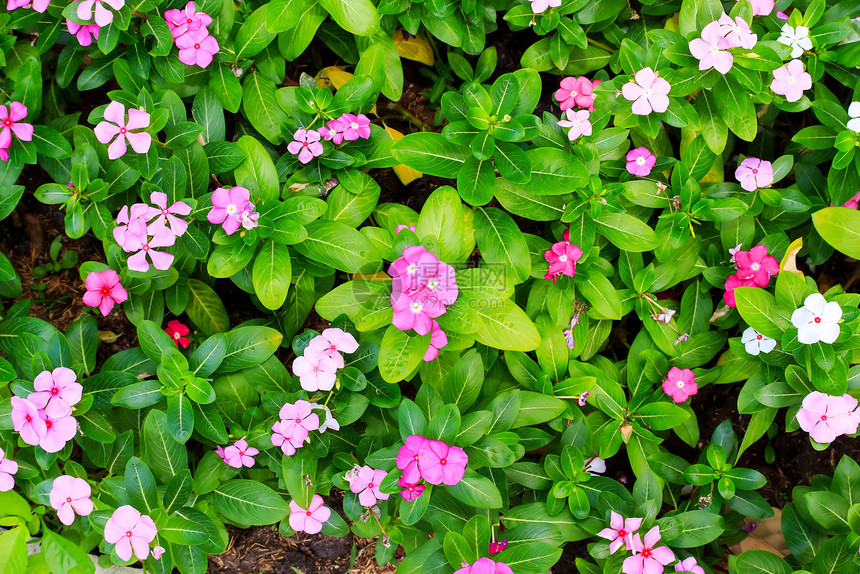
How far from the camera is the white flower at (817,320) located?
2248 millimetres

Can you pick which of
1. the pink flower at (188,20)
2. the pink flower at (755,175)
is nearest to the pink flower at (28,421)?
the pink flower at (188,20)

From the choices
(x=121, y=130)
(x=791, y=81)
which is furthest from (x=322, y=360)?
(x=791, y=81)

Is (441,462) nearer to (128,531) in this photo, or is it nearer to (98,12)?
(128,531)

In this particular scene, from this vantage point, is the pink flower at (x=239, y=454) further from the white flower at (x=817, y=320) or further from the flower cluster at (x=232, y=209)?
the white flower at (x=817, y=320)

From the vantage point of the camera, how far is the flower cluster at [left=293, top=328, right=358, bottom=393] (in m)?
2.34

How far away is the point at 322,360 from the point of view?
7.69ft

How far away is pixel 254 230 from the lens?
2.41 meters

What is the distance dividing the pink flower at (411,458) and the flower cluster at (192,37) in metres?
1.81

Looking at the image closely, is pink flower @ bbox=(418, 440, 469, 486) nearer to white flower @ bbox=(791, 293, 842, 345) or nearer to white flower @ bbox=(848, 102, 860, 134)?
white flower @ bbox=(791, 293, 842, 345)

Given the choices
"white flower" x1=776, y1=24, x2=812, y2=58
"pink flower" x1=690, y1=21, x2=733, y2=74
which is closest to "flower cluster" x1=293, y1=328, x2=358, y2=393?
"pink flower" x1=690, y1=21, x2=733, y2=74

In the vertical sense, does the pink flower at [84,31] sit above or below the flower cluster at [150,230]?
above

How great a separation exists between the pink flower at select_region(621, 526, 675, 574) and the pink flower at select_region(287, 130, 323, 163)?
81.7 inches

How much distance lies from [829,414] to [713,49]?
5.14 ft

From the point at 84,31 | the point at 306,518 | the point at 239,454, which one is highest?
the point at 84,31
